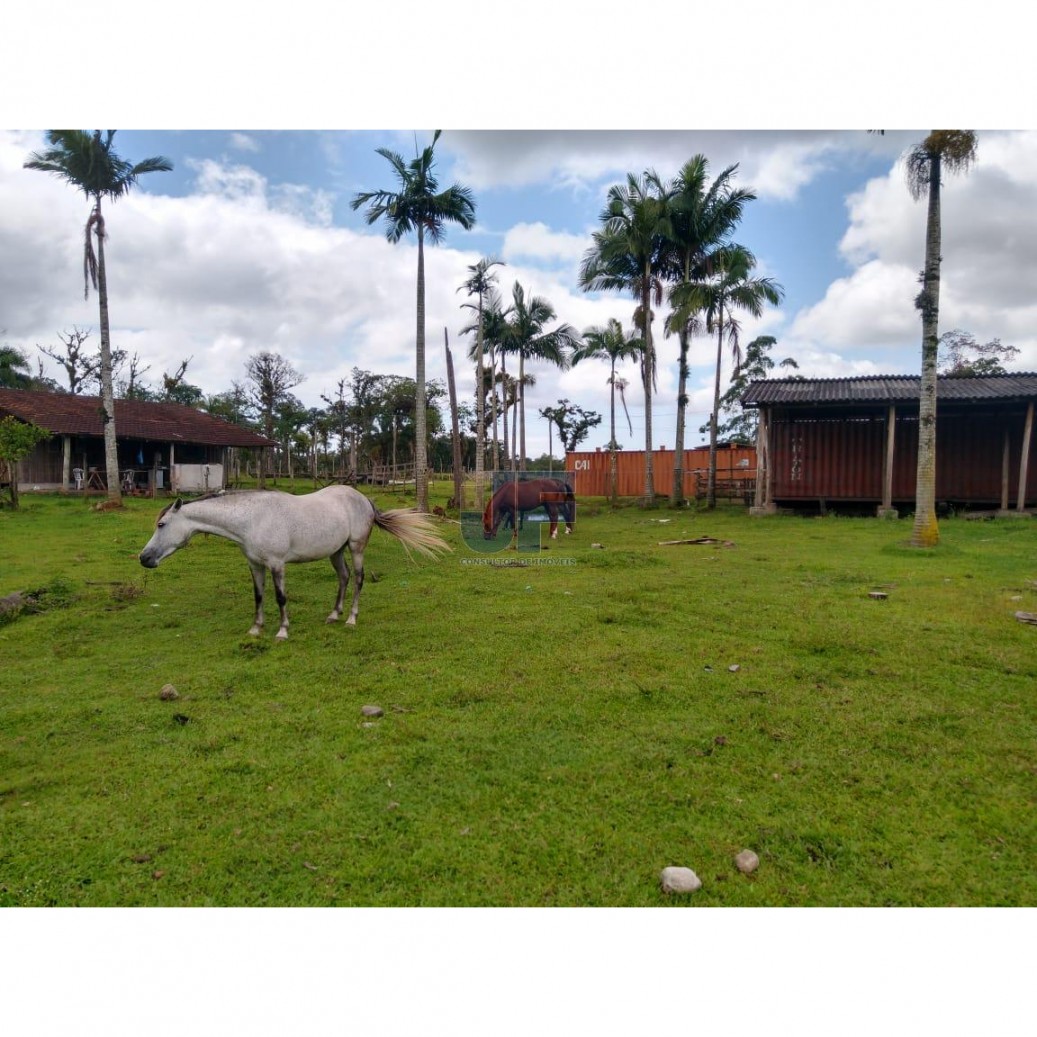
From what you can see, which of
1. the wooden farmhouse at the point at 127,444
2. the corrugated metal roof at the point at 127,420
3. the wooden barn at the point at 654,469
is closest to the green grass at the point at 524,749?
the wooden barn at the point at 654,469

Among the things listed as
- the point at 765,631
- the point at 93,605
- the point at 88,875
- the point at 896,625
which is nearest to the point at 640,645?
the point at 765,631

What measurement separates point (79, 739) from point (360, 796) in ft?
6.28

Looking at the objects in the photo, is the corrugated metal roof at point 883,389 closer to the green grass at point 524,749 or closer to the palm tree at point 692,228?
the palm tree at point 692,228

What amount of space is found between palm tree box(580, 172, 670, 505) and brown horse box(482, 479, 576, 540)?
9.23 m

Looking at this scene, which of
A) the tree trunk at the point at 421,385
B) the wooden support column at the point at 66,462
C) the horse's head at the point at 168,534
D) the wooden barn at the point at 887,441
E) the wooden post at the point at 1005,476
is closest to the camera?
the horse's head at the point at 168,534

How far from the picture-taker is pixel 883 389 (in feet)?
56.9

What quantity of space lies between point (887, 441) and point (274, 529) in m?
16.8

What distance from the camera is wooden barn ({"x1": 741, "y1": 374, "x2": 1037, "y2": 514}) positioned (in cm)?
1631

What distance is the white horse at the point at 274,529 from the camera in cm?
551

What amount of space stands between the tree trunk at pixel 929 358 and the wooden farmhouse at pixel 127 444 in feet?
81.4

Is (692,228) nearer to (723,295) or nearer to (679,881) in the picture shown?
(723,295)

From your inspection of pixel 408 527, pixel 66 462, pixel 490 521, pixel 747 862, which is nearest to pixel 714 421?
pixel 490 521

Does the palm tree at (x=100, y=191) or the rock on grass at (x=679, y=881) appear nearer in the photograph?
the rock on grass at (x=679, y=881)

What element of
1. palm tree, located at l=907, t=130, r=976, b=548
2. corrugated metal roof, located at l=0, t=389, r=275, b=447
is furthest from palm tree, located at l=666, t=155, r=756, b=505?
corrugated metal roof, located at l=0, t=389, r=275, b=447
